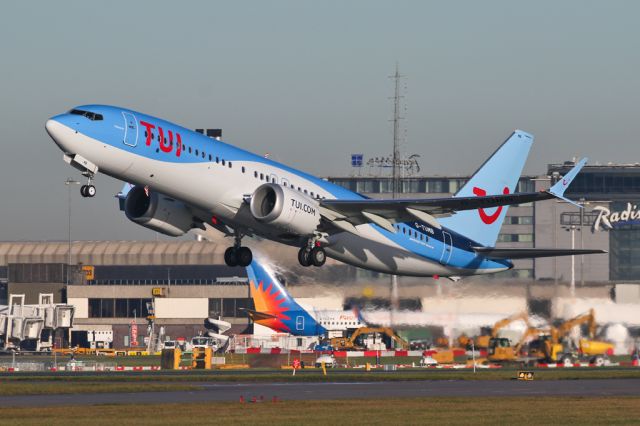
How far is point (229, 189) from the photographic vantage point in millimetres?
53781

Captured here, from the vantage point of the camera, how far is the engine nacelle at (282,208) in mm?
54062

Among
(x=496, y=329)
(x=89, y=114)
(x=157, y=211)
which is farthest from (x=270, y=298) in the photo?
(x=89, y=114)

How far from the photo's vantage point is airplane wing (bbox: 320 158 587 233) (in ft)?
185

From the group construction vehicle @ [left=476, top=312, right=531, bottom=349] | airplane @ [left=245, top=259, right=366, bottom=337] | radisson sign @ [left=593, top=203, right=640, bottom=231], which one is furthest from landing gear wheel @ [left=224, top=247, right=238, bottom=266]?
radisson sign @ [left=593, top=203, right=640, bottom=231]

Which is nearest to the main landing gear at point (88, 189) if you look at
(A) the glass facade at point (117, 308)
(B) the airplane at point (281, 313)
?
(B) the airplane at point (281, 313)

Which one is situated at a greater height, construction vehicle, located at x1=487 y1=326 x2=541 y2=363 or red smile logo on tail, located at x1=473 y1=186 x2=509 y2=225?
red smile logo on tail, located at x1=473 y1=186 x2=509 y2=225

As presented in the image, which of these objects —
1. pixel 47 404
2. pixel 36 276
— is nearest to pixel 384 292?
pixel 47 404

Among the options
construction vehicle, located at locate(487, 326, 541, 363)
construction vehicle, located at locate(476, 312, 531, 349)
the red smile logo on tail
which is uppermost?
the red smile logo on tail

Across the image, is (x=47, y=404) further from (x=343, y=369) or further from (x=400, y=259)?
(x=343, y=369)

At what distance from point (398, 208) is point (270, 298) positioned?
4115 centimetres

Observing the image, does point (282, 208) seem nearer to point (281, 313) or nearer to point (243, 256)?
point (243, 256)

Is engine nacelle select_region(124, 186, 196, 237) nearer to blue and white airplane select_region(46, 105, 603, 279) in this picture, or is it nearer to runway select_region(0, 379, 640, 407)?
blue and white airplane select_region(46, 105, 603, 279)

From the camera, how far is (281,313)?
9831 cm

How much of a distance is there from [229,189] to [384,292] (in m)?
22.3
